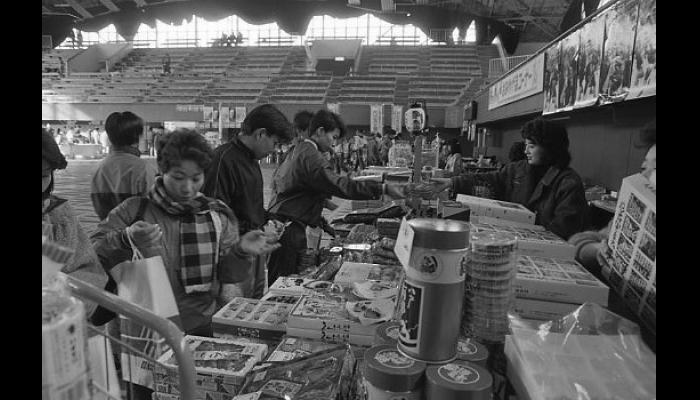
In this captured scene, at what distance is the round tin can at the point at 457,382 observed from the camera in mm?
795

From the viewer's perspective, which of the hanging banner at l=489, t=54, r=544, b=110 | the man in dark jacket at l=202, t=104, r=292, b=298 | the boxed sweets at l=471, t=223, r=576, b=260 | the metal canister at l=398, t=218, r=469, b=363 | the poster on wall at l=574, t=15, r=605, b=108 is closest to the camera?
the metal canister at l=398, t=218, r=469, b=363

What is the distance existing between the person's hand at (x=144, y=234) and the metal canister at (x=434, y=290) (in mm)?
983

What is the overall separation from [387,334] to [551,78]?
4535 millimetres

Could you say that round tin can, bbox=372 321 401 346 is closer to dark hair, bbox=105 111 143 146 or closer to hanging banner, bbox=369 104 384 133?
dark hair, bbox=105 111 143 146

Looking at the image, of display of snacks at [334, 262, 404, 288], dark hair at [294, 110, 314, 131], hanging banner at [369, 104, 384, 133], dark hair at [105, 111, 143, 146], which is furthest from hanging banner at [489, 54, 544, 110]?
hanging banner at [369, 104, 384, 133]

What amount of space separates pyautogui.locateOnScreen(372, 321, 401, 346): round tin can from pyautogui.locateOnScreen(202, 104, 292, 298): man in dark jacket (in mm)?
1744

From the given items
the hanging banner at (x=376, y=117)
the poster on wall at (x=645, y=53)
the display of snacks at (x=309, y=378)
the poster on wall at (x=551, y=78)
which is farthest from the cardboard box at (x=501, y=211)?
the hanging banner at (x=376, y=117)

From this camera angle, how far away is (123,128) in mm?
3035

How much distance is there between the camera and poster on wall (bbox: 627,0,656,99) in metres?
2.57

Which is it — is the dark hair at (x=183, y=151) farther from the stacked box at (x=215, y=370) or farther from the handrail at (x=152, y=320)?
the handrail at (x=152, y=320)

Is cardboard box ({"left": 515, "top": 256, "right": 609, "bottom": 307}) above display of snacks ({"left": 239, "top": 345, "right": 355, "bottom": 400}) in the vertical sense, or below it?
above

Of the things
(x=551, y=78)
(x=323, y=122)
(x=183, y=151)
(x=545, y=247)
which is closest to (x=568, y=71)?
(x=551, y=78)

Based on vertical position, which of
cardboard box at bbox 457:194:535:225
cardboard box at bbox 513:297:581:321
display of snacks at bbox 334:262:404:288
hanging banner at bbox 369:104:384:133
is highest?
hanging banner at bbox 369:104:384:133

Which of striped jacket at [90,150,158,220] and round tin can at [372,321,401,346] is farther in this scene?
striped jacket at [90,150,158,220]
